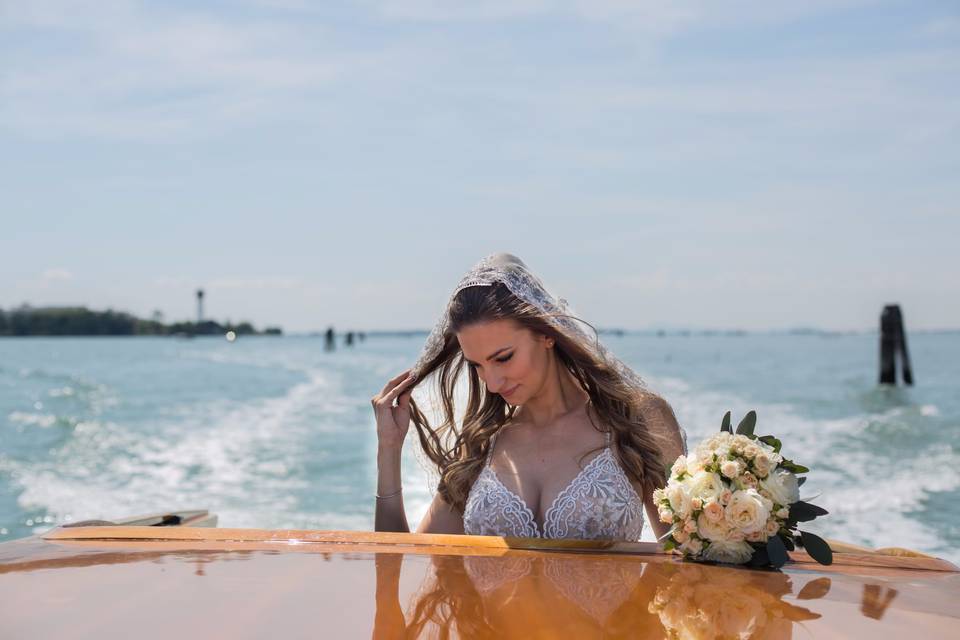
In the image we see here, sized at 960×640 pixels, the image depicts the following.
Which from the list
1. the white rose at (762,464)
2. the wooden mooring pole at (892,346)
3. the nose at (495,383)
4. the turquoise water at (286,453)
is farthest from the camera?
the wooden mooring pole at (892,346)

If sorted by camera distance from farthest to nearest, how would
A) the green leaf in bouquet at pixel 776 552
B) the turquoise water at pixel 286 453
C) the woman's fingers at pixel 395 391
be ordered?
the turquoise water at pixel 286 453 → the woman's fingers at pixel 395 391 → the green leaf in bouquet at pixel 776 552

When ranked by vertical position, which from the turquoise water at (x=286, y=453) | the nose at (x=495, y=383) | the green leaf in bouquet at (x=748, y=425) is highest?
the nose at (x=495, y=383)

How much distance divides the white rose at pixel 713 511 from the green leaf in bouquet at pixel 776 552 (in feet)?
0.41

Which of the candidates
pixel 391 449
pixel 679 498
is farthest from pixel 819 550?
pixel 391 449

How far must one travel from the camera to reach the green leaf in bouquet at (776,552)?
6.49ft

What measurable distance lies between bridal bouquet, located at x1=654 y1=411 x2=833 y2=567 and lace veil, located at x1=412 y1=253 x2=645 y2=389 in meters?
0.94

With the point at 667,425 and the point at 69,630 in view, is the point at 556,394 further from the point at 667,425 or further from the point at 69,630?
the point at 69,630

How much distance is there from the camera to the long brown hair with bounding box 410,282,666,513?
2938 millimetres

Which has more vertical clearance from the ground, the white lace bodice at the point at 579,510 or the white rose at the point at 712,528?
the white rose at the point at 712,528

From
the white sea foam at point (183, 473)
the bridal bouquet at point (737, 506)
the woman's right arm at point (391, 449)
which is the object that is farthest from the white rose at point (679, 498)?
the white sea foam at point (183, 473)

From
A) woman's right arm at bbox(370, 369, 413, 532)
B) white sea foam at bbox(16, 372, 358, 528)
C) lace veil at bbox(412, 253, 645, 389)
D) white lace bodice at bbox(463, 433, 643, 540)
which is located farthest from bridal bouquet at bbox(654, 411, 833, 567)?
white sea foam at bbox(16, 372, 358, 528)

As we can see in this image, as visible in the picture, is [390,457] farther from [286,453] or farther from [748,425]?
[286,453]

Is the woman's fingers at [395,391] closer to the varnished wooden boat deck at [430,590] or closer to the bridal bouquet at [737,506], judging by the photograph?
the varnished wooden boat deck at [430,590]

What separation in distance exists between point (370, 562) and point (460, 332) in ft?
3.46
